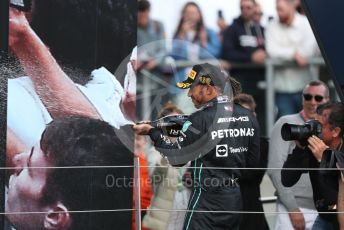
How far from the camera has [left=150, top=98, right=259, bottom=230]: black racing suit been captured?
6.28 meters

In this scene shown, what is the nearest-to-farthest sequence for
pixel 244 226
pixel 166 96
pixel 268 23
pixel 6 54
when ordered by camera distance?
pixel 6 54 → pixel 244 226 → pixel 166 96 → pixel 268 23

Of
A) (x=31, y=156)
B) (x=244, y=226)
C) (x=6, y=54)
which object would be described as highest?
(x=6, y=54)

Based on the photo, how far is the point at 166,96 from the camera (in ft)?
31.4

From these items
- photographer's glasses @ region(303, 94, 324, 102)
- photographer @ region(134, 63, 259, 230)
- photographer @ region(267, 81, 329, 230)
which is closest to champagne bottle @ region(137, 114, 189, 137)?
photographer @ region(134, 63, 259, 230)

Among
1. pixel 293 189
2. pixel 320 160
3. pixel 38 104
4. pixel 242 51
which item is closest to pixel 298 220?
pixel 293 189

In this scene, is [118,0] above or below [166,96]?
above

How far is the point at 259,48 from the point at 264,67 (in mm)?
215

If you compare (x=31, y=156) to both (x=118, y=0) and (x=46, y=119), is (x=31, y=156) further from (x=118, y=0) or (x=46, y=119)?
(x=118, y=0)

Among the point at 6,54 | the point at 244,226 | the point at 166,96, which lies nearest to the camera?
the point at 6,54

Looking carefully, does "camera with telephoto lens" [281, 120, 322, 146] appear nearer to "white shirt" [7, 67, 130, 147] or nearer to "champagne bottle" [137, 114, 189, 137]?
"champagne bottle" [137, 114, 189, 137]

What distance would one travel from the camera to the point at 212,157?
6.34 m

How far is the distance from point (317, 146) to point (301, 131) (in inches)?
5.8

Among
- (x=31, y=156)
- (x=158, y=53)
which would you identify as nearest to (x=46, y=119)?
(x=31, y=156)

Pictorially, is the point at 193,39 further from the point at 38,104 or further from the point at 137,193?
the point at 38,104
